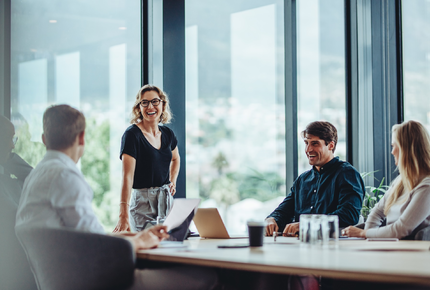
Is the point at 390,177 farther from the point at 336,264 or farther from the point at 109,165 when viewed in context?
the point at 336,264

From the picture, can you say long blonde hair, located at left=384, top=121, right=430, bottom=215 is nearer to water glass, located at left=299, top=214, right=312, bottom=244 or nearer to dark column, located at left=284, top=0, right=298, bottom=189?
water glass, located at left=299, top=214, right=312, bottom=244

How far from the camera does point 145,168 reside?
310 cm

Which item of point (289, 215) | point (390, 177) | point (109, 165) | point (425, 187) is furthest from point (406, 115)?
point (109, 165)

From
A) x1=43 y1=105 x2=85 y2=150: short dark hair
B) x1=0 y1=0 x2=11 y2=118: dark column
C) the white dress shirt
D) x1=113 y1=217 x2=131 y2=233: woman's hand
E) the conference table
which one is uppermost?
x1=0 y1=0 x2=11 y2=118: dark column

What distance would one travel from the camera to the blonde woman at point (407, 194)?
6.93 feet

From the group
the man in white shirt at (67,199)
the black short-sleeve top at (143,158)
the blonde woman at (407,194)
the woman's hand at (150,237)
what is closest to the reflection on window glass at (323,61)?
the black short-sleeve top at (143,158)

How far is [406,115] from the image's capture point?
4.07 m

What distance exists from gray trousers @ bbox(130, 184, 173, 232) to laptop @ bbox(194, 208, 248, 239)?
81 centimetres

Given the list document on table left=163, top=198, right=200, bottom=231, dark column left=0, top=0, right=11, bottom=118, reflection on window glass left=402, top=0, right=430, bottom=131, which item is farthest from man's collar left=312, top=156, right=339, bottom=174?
dark column left=0, top=0, right=11, bottom=118

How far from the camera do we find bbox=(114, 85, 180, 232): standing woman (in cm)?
303

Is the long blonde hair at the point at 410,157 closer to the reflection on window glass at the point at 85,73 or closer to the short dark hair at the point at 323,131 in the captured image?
the short dark hair at the point at 323,131

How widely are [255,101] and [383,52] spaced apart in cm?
140

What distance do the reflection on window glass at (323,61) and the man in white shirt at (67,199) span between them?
326cm

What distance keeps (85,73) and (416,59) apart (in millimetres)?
2989
